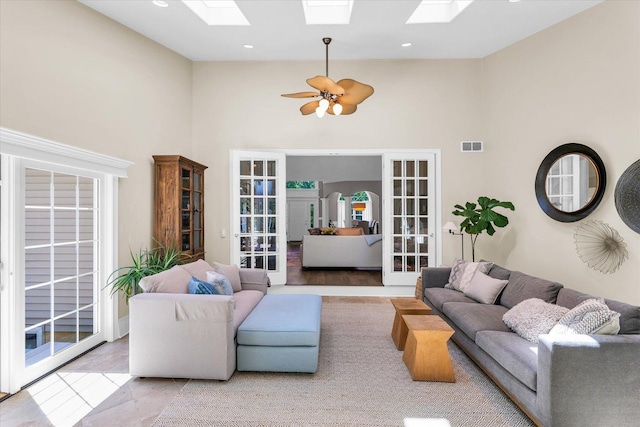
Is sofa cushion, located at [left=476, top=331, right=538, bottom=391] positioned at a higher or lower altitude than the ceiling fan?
lower

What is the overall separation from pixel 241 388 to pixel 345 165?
341 inches

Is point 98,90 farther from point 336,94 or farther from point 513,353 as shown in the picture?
point 513,353

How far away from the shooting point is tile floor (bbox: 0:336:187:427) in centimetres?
218

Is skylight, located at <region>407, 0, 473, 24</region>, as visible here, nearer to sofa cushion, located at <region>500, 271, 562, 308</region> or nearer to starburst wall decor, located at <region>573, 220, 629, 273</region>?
starburst wall decor, located at <region>573, 220, 629, 273</region>

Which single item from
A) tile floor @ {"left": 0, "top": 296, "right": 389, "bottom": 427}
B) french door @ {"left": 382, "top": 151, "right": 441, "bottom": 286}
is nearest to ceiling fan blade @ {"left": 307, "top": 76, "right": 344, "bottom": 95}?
french door @ {"left": 382, "top": 151, "right": 441, "bottom": 286}

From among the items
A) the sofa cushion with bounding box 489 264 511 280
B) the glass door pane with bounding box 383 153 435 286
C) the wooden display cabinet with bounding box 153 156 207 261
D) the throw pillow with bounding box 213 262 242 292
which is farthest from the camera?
the glass door pane with bounding box 383 153 435 286

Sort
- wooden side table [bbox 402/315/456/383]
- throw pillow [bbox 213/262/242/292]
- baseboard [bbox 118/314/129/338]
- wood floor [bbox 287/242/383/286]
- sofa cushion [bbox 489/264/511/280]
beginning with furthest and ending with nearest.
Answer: wood floor [bbox 287/242/383/286]
throw pillow [bbox 213/262/242/292]
baseboard [bbox 118/314/129/338]
sofa cushion [bbox 489/264/511/280]
wooden side table [bbox 402/315/456/383]

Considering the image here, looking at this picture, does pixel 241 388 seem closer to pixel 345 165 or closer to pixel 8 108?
pixel 8 108

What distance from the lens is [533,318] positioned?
2.44m

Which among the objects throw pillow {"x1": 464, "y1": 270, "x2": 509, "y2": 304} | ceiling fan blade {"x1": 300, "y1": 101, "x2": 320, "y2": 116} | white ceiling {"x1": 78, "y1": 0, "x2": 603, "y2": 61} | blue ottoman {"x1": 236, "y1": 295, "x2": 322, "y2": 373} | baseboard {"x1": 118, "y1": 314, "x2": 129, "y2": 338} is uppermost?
white ceiling {"x1": 78, "y1": 0, "x2": 603, "y2": 61}

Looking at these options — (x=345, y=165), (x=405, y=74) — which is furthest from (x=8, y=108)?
(x=345, y=165)

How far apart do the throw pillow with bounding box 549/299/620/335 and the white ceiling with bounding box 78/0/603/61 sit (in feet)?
10.7

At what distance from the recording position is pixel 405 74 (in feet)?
17.1

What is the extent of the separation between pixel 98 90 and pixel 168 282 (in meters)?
2.16
